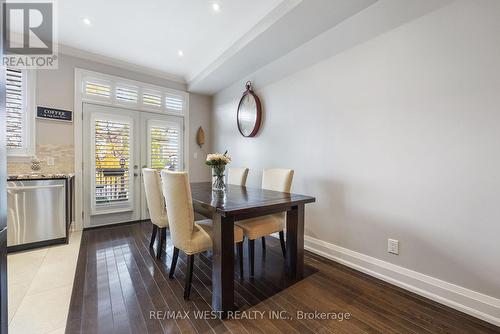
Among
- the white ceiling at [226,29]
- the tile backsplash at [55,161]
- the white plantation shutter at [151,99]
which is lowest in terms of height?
the tile backsplash at [55,161]

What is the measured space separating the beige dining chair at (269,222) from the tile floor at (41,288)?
1.44m

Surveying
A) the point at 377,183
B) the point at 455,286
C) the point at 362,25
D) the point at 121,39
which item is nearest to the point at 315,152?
the point at 377,183

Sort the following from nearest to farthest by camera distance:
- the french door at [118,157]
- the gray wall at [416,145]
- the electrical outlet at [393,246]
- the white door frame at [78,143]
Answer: the gray wall at [416,145] → the electrical outlet at [393,246] → the white door frame at [78,143] → the french door at [118,157]

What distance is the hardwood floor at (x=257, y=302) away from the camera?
1485mm

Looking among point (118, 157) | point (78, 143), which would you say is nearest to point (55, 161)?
point (78, 143)

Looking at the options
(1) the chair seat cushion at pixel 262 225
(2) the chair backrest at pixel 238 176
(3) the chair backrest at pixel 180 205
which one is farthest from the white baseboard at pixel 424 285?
(3) the chair backrest at pixel 180 205

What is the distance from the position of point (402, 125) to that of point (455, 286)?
1.33m

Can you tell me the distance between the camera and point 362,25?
2209 millimetres

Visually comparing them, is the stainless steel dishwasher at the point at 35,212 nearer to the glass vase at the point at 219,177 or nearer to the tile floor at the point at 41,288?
the tile floor at the point at 41,288

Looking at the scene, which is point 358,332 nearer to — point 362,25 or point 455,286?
point 455,286

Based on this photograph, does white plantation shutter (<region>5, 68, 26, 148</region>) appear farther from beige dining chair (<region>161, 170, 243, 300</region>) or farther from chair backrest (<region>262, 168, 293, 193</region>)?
→ chair backrest (<region>262, 168, 293, 193</region>)

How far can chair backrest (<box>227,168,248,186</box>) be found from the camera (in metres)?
3.14

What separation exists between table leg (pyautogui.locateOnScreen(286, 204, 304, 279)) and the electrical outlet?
0.81 m

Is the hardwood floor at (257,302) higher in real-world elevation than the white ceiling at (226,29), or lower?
lower
